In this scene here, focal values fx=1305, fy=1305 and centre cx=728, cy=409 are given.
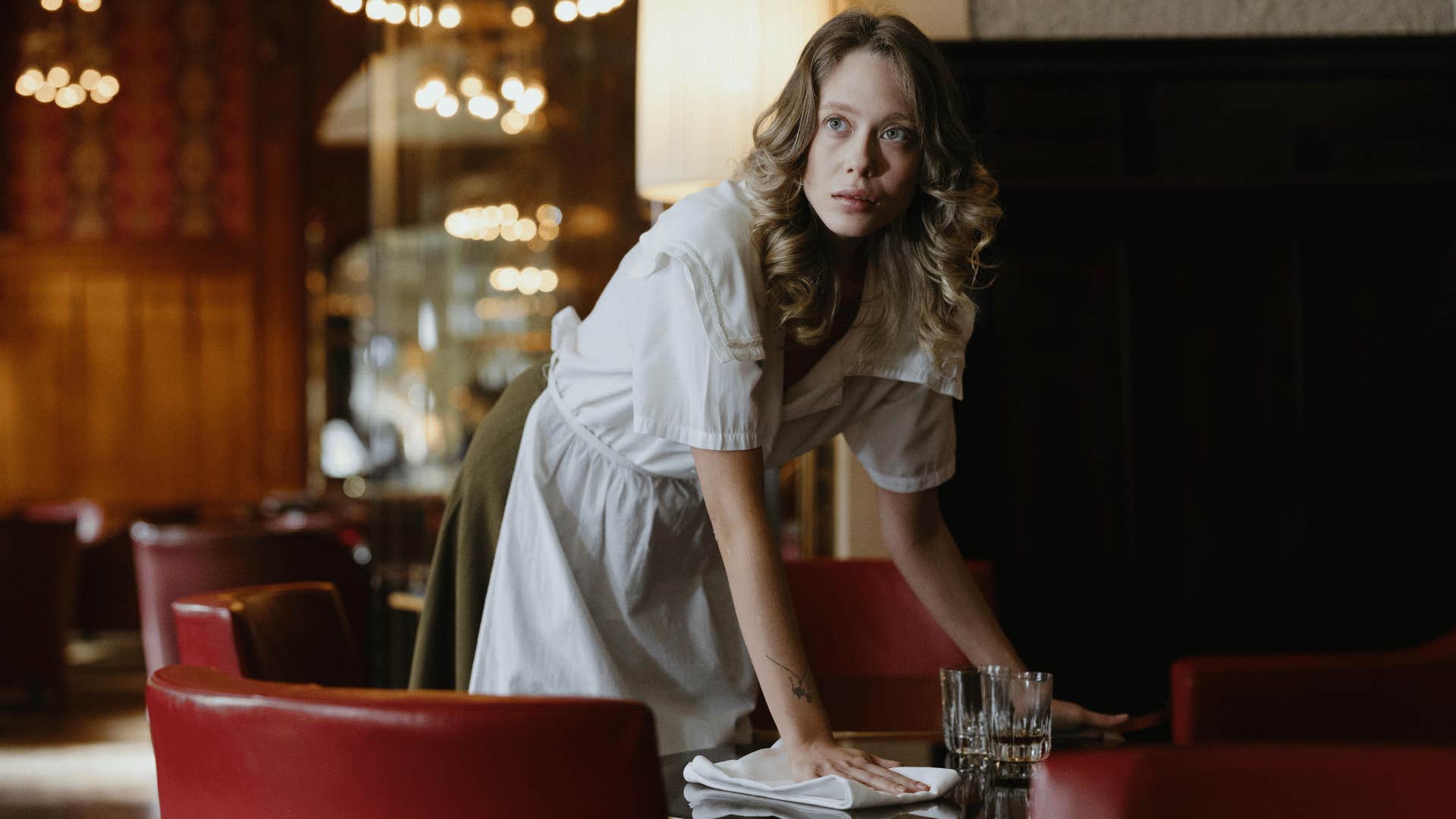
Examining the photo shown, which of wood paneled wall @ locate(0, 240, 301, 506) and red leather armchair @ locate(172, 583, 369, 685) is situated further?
wood paneled wall @ locate(0, 240, 301, 506)

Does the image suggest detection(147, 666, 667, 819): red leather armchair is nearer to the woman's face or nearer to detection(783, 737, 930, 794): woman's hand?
detection(783, 737, 930, 794): woman's hand

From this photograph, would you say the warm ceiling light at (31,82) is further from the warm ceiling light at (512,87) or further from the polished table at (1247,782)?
the polished table at (1247,782)

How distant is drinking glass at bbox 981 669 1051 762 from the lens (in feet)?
3.65

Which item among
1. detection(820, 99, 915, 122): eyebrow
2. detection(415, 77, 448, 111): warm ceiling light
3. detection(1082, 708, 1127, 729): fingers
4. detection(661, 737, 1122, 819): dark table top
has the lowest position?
detection(1082, 708, 1127, 729): fingers

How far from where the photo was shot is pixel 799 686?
1.10 metres

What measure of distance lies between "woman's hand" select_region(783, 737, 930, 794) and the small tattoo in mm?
38

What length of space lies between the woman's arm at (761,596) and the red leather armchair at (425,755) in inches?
15.7

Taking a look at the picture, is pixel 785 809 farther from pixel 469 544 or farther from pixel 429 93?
pixel 429 93

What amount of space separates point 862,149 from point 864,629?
2.44 ft

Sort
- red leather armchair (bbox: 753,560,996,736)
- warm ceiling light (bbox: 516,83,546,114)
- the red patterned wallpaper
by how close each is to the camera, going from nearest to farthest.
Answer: red leather armchair (bbox: 753,560,996,736), warm ceiling light (bbox: 516,83,546,114), the red patterned wallpaper

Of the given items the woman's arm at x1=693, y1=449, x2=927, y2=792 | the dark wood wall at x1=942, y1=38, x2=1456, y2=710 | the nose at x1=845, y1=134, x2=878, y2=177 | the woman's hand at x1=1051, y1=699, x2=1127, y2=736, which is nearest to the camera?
the woman's arm at x1=693, y1=449, x2=927, y2=792

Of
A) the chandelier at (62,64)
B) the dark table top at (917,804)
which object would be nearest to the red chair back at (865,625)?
the dark table top at (917,804)

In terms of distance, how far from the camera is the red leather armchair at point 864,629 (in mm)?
1693

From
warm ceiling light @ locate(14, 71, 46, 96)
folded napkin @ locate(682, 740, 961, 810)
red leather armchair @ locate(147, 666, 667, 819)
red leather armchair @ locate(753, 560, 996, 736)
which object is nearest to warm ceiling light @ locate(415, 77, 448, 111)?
red leather armchair @ locate(753, 560, 996, 736)
